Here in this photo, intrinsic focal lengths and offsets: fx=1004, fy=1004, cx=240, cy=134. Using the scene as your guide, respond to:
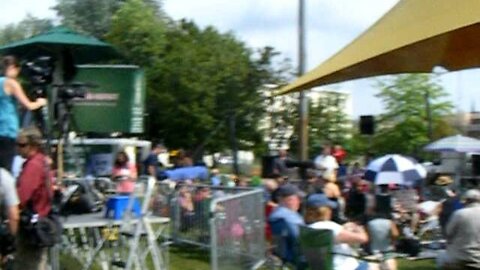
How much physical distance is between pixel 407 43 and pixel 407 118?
139ft

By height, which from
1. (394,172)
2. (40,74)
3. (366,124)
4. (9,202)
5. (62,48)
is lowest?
(394,172)

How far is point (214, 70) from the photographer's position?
151 ft

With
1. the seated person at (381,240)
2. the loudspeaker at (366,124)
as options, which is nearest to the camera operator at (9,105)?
the seated person at (381,240)

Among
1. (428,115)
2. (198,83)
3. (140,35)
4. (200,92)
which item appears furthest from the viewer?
(140,35)

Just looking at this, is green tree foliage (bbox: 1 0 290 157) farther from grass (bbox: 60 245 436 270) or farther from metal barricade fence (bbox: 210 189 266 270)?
metal barricade fence (bbox: 210 189 266 270)

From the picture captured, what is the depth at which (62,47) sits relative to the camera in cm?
1502

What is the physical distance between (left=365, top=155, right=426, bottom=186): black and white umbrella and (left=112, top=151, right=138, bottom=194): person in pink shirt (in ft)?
18.9

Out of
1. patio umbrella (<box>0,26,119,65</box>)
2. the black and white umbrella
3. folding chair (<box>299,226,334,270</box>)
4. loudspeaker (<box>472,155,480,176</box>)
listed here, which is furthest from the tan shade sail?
loudspeaker (<box>472,155,480,176</box>)

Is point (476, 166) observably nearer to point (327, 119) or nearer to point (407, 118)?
point (327, 119)

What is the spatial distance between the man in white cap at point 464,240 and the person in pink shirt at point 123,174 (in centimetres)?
368

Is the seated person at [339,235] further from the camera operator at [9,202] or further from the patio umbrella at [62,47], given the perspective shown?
the patio umbrella at [62,47]

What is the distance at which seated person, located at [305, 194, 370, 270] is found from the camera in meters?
7.38

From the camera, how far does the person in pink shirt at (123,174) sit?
11.1m

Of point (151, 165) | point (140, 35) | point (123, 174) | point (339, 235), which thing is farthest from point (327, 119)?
point (339, 235)
